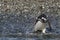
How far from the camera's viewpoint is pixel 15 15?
27.8ft

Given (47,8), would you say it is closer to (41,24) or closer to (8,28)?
(8,28)

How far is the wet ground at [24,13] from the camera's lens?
7512mm

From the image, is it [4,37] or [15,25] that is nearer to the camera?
[4,37]

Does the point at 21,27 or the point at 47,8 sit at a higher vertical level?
the point at 47,8

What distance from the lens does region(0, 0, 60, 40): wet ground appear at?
7512 mm

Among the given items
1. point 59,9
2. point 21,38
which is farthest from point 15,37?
point 59,9

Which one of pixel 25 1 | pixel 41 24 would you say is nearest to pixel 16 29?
pixel 41 24

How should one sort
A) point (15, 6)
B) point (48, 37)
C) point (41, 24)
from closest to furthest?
point (48, 37), point (41, 24), point (15, 6)

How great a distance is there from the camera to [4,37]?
130 inches

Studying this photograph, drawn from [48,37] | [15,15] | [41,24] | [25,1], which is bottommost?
[48,37]

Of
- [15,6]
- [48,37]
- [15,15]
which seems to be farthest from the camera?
[15,6]

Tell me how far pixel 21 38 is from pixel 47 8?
5.80 meters

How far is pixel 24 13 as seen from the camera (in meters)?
8.65

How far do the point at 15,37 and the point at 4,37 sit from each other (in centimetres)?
13
